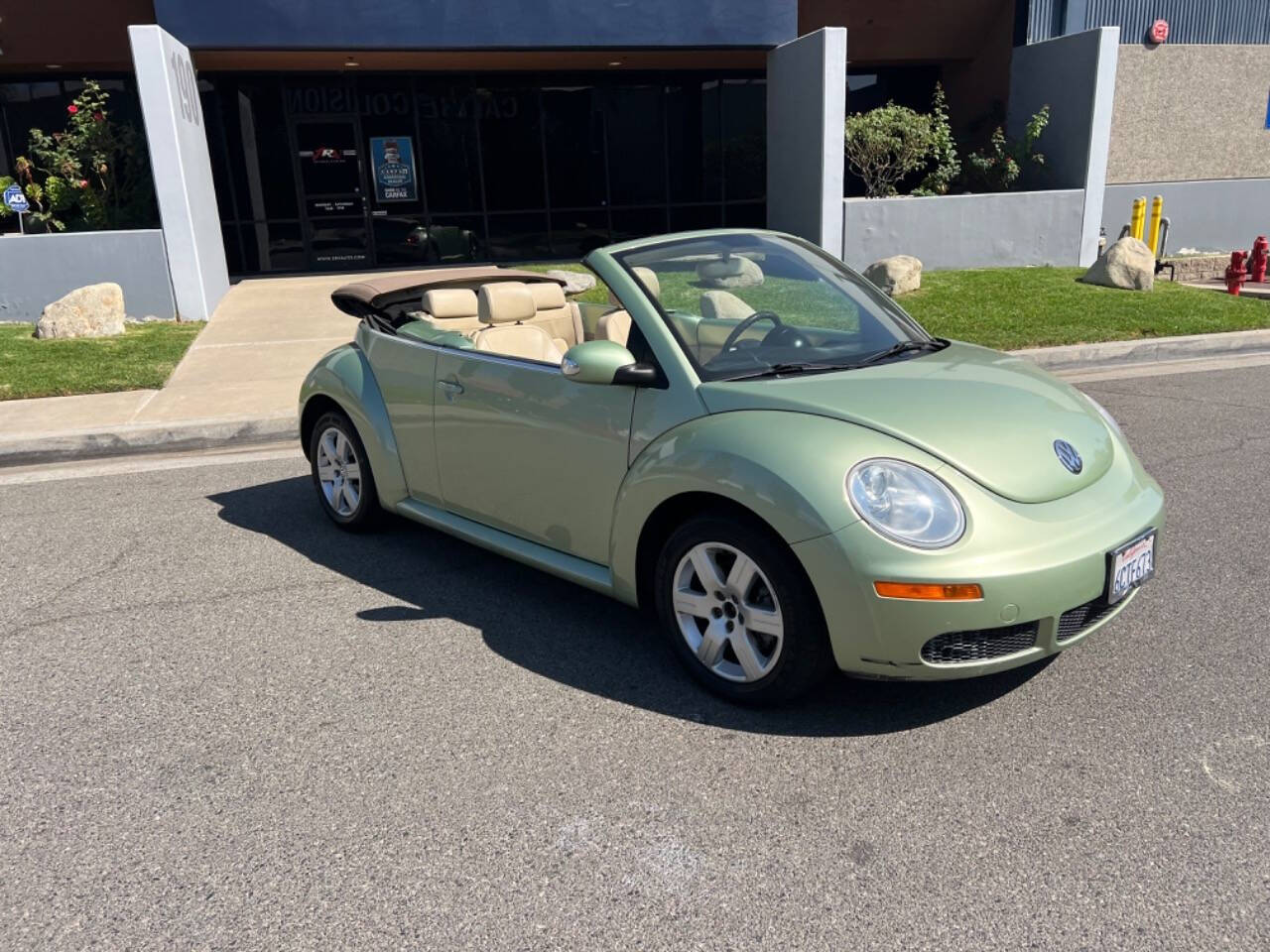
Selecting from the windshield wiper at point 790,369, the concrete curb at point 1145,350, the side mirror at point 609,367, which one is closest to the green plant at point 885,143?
the concrete curb at point 1145,350

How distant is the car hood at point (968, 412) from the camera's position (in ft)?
10.5

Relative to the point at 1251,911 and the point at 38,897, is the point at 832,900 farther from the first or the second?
the point at 38,897

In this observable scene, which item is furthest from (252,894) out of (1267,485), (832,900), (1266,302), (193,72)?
(193,72)

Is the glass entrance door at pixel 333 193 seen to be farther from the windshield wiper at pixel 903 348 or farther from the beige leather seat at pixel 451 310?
the windshield wiper at pixel 903 348

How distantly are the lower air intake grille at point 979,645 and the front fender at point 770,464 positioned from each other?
1.52 ft

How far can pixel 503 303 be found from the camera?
4832 mm

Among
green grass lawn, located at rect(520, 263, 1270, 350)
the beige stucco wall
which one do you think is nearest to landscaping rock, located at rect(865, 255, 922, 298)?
green grass lawn, located at rect(520, 263, 1270, 350)

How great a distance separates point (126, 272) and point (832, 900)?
12128 mm

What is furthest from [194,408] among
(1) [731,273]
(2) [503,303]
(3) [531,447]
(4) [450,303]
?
(1) [731,273]

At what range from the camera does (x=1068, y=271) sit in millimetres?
14406

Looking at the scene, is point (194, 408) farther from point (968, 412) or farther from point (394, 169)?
point (394, 169)

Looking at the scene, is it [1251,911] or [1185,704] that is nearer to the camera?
[1251,911]

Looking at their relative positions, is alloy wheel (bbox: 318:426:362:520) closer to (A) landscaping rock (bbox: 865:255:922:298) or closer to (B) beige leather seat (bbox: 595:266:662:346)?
(B) beige leather seat (bbox: 595:266:662:346)

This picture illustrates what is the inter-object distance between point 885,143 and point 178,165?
31.9ft
